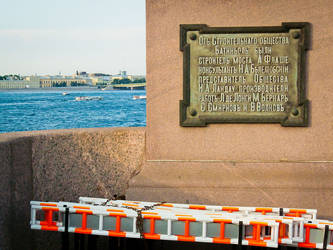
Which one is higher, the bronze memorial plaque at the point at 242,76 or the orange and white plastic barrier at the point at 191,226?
the bronze memorial plaque at the point at 242,76

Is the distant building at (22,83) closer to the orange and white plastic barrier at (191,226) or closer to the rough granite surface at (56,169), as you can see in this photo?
the rough granite surface at (56,169)

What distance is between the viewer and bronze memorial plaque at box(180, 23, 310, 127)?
17.7ft

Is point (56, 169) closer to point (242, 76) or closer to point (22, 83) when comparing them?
point (242, 76)

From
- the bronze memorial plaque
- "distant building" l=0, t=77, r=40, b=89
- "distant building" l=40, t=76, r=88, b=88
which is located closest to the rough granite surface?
the bronze memorial plaque

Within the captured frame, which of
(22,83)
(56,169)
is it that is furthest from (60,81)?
(56,169)

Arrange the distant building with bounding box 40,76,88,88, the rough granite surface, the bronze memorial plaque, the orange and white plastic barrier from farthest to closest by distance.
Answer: the distant building with bounding box 40,76,88,88 < the bronze memorial plaque < the rough granite surface < the orange and white plastic barrier

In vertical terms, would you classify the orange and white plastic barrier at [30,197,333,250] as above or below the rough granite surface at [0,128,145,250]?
below

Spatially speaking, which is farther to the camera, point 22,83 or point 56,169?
point 22,83

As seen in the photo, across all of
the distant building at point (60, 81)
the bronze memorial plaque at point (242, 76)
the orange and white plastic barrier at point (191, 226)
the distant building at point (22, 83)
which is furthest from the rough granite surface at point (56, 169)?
the distant building at point (22, 83)

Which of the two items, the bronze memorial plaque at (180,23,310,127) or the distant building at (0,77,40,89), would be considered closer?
the bronze memorial plaque at (180,23,310,127)

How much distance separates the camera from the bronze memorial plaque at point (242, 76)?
5.39 m

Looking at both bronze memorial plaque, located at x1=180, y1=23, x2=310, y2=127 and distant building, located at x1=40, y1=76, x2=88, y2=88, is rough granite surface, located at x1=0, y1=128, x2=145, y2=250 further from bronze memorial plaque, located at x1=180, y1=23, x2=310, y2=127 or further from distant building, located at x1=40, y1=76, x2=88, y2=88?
distant building, located at x1=40, y1=76, x2=88, y2=88

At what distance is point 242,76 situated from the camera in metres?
5.45

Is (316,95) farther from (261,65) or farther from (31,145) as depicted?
(31,145)
